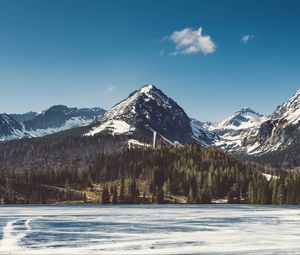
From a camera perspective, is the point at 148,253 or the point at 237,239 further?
the point at 237,239

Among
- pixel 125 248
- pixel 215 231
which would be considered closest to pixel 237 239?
pixel 215 231

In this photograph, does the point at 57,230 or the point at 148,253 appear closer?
the point at 148,253

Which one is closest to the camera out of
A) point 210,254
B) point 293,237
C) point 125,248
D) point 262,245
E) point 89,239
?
point 210,254

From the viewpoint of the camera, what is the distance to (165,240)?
61.7m

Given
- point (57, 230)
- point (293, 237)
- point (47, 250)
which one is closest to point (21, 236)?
point (57, 230)

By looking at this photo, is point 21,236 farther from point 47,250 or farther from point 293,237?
point 293,237

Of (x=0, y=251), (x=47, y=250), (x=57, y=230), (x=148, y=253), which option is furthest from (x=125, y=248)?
(x=57, y=230)

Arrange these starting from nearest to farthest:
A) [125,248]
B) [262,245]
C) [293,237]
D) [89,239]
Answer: [125,248] < [262,245] < [89,239] < [293,237]

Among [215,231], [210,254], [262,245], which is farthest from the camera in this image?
[215,231]

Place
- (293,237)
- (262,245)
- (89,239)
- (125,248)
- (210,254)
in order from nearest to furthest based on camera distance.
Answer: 1. (210,254)
2. (125,248)
3. (262,245)
4. (89,239)
5. (293,237)

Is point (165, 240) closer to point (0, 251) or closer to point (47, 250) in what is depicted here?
point (47, 250)

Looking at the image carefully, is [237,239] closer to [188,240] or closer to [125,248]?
[188,240]

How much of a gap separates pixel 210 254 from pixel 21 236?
88.1ft

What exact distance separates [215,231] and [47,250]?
29748 millimetres
